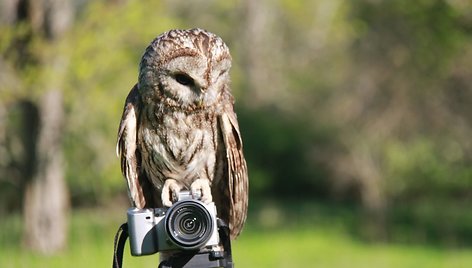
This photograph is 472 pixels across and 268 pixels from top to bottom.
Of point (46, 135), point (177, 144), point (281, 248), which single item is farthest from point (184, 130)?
point (281, 248)

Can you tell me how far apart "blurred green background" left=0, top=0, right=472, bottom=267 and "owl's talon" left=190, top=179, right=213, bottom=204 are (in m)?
3.25

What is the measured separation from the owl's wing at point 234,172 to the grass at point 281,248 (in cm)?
577

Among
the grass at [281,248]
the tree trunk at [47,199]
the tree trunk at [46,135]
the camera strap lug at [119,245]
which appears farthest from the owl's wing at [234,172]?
the tree trunk at [47,199]

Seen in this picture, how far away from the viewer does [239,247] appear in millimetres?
16484

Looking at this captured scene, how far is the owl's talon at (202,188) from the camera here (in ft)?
14.6

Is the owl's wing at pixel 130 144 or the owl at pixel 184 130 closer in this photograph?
the owl at pixel 184 130

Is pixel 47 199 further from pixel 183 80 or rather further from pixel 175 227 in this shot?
pixel 175 227

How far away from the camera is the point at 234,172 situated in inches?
182

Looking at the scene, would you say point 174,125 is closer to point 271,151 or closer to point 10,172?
point 10,172

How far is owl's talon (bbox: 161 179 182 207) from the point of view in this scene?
4402mm

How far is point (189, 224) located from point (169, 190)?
774 mm

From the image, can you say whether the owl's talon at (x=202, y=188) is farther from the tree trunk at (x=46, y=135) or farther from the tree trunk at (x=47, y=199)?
the tree trunk at (x=47, y=199)

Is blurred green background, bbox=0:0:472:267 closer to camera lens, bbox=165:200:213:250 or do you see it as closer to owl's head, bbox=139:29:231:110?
owl's head, bbox=139:29:231:110

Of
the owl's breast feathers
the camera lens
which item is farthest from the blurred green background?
the camera lens
